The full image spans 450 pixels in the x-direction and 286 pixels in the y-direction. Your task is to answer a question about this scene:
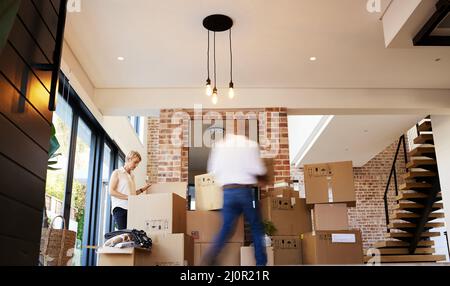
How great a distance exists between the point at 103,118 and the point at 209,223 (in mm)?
2453

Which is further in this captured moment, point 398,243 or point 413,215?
point 398,243

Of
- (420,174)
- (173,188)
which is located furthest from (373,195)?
(173,188)

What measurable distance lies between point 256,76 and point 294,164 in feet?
17.3

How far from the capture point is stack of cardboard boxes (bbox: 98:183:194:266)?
11.2 feet

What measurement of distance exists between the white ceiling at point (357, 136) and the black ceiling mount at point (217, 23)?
3249mm

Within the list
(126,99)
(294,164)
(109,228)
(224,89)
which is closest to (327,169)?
(224,89)

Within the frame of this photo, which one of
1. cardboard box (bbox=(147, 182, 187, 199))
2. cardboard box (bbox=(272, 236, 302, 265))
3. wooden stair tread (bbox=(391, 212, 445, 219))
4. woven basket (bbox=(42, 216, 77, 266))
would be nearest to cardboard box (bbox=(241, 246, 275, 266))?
cardboard box (bbox=(272, 236, 302, 265))

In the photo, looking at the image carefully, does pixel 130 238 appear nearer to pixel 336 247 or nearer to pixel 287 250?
pixel 287 250

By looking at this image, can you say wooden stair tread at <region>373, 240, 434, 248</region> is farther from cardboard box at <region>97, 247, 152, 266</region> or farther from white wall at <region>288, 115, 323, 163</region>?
cardboard box at <region>97, 247, 152, 266</region>

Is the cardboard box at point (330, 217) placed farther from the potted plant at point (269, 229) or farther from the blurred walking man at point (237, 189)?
Answer: the blurred walking man at point (237, 189)

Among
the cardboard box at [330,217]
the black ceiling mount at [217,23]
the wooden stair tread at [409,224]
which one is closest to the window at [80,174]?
the black ceiling mount at [217,23]

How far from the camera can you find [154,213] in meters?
3.63

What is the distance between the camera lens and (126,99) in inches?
225

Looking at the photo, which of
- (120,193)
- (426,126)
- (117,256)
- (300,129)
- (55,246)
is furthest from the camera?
(300,129)
